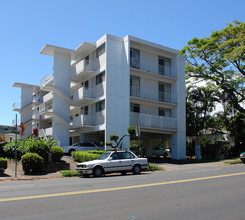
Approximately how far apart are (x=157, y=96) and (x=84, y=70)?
8.22m

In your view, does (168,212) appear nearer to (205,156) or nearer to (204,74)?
(205,156)

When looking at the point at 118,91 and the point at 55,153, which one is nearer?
the point at 55,153

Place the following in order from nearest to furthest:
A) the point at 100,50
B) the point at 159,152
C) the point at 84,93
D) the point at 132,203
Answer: the point at 132,203 < the point at 100,50 < the point at 84,93 < the point at 159,152

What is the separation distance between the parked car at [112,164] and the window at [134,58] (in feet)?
46.9

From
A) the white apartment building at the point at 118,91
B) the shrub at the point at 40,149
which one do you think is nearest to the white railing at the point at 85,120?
the white apartment building at the point at 118,91

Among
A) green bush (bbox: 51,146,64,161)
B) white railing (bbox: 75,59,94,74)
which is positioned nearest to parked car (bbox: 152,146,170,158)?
white railing (bbox: 75,59,94,74)

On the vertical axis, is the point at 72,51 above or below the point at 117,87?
above

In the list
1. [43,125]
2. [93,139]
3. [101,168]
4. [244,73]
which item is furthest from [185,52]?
[101,168]

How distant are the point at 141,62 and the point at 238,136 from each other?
14.0 meters

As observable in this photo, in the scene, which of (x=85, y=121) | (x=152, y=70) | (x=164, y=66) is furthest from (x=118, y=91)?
(x=164, y=66)

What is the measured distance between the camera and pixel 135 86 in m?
30.0

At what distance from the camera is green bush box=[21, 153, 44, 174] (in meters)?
18.1

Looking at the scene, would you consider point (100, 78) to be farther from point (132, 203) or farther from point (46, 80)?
point (132, 203)

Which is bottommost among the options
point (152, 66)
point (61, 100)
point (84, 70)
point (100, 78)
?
point (61, 100)
